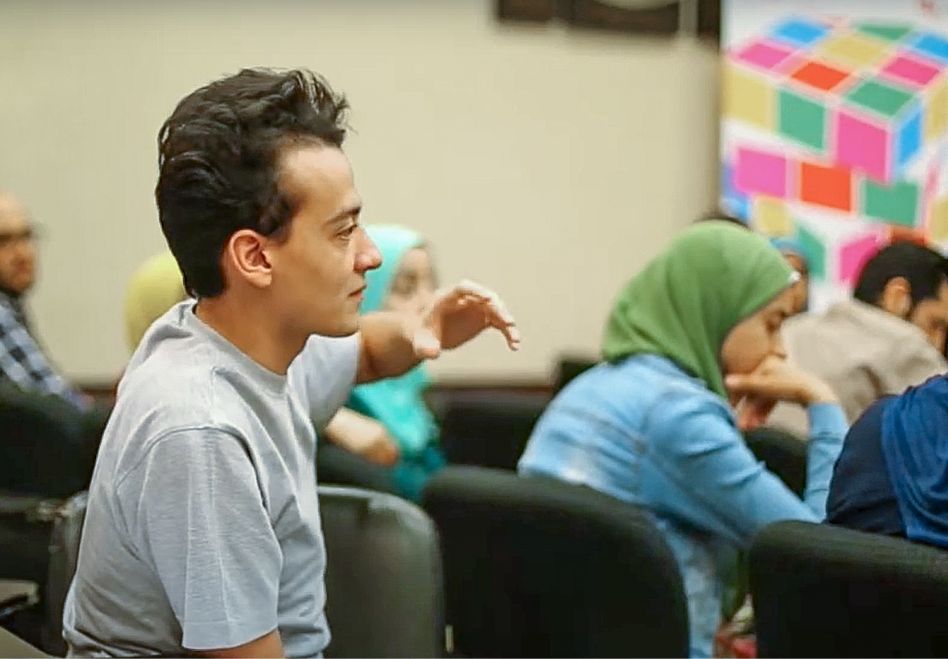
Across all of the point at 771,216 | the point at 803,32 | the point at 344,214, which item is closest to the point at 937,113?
the point at 803,32

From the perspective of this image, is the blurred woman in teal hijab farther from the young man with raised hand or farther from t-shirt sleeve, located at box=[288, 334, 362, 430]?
the young man with raised hand

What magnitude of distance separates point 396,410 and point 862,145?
2.06 metres

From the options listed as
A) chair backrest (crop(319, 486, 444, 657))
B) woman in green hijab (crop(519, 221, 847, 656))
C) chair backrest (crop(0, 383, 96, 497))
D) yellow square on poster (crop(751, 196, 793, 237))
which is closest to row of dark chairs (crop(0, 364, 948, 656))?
chair backrest (crop(319, 486, 444, 657))

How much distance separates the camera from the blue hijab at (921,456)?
152cm

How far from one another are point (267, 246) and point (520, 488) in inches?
27.3

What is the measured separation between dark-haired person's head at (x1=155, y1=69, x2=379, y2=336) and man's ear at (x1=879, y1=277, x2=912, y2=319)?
2.03 m

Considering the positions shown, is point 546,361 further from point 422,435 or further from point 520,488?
point 520,488

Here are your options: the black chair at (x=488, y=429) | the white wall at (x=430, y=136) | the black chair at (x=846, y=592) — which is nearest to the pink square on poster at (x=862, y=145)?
the white wall at (x=430, y=136)

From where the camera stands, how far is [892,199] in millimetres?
4238

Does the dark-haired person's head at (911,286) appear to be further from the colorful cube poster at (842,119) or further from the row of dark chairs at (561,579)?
the colorful cube poster at (842,119)

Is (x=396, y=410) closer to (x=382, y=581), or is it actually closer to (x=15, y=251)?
(x=15, y=251)

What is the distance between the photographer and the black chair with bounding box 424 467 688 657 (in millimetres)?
1719

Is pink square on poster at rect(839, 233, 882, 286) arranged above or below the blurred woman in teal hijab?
below

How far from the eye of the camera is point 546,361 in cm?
415
